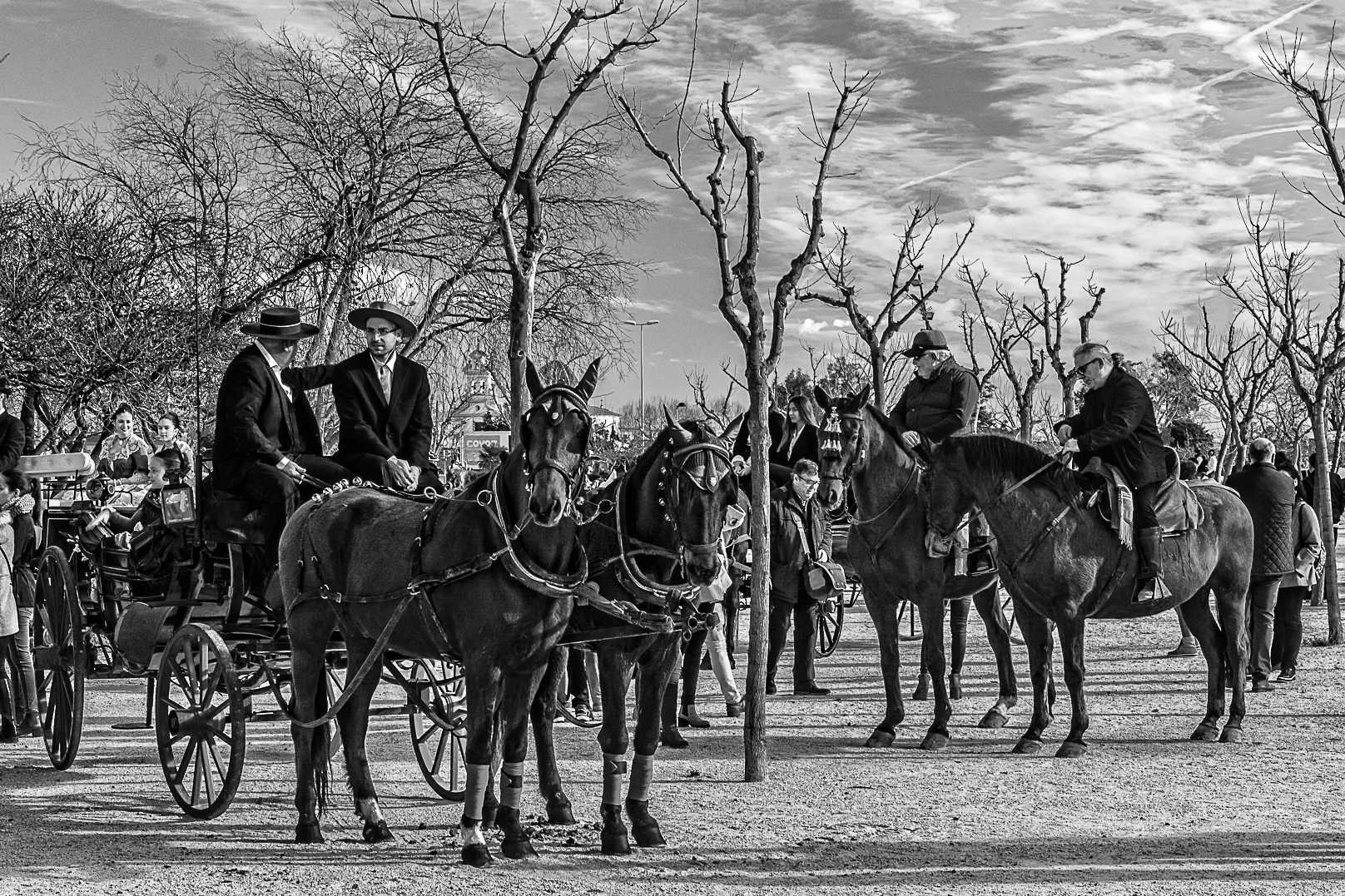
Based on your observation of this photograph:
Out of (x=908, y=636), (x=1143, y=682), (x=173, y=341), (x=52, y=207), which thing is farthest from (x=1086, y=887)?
(x=52, y=207)

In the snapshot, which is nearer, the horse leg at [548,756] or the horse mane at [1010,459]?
the horse leg at [548,756]

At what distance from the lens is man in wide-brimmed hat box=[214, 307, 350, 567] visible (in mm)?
7793

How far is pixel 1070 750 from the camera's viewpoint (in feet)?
31.4

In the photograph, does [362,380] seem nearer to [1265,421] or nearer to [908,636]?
[908,636]

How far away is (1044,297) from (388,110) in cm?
1210

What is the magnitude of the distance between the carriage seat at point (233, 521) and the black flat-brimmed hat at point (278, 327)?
919mm

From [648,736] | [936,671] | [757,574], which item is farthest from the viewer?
[936,671]

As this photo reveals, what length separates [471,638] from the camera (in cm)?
639

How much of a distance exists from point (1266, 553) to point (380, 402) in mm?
8694

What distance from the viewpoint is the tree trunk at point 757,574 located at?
877 centimetres

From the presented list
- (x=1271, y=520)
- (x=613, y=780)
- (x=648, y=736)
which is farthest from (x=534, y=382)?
(x=1271, y=520)

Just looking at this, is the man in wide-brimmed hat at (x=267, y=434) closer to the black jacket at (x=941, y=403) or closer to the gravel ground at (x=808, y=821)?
the gravel ground at (x=808, y=821)

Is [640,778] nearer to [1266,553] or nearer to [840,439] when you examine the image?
[840,439]

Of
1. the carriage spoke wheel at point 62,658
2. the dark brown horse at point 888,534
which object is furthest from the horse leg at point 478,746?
the dark brown horse at point 888,534
